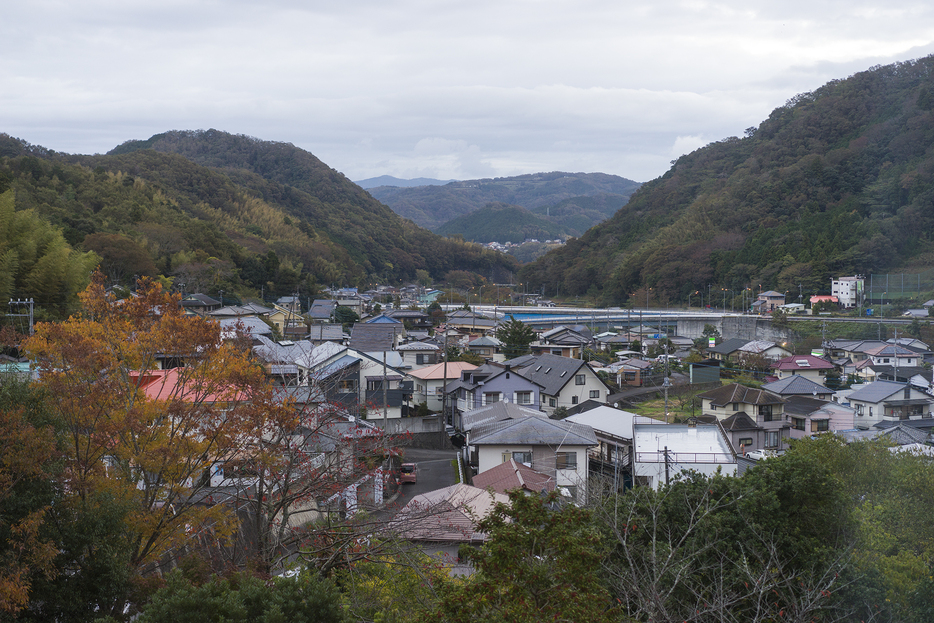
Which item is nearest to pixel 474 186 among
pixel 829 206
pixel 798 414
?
pixel 829 206

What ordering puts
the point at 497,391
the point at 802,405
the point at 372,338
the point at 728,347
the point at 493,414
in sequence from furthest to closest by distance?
the point at 728,347, the point at 372,338, the point at 497,391, the point at 802,405, the point at 493,414

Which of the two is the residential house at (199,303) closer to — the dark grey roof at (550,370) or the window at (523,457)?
the dark grey roof at (550,370)

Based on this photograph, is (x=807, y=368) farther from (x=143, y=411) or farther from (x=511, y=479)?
(x=143, y=411)

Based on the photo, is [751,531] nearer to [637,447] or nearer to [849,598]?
[849,598]

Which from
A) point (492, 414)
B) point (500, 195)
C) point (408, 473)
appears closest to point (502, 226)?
point (500, 195)

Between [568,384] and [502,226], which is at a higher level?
[502,226]

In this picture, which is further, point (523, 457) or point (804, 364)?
point (804, 364)

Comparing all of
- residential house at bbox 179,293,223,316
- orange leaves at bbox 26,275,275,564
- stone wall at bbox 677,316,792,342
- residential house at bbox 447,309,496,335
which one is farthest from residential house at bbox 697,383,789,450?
residential house at bbox 179,293,223,316

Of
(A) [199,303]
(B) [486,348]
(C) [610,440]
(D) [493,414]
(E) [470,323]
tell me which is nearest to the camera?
(C) [610,440]
